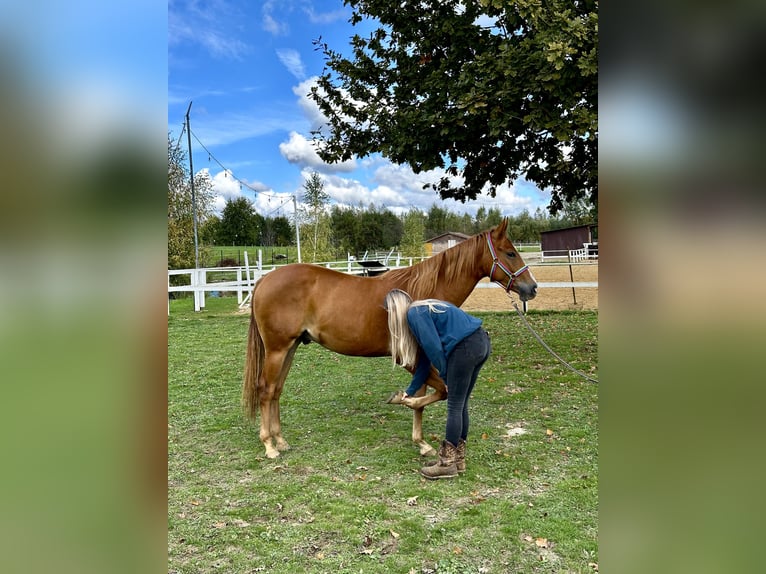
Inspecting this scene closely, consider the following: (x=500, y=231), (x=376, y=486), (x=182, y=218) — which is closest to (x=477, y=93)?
(x=500, y=231)

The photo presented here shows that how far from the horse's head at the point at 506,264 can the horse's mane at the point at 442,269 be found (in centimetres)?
13

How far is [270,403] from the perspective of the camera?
3.94 metres

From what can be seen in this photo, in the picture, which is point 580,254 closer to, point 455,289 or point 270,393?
point 455,289

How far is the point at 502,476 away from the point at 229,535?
6.41 ft

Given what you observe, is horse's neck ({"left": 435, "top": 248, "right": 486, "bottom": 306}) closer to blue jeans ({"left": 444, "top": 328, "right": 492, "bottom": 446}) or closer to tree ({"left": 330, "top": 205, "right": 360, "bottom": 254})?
blue jeans ({"left": 444, "top": 328, "right": 492, "bottom": 446})

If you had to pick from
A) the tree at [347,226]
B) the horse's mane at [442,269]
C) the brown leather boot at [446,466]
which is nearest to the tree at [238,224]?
the tree at [347,226]

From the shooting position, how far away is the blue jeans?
309 cm

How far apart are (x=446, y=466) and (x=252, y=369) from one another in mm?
1912

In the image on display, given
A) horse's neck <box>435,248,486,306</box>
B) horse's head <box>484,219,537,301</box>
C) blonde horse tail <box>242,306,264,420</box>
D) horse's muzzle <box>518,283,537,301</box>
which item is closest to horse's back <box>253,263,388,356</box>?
blonde horse tail <box>242,306,264,420</box>

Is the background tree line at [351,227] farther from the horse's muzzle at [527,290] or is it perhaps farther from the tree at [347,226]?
the horse's muzzle at [527,290]

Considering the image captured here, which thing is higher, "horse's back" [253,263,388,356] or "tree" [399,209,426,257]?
"tree" [399,209,426,257]

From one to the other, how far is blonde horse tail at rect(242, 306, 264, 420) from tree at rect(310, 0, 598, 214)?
3.10 m

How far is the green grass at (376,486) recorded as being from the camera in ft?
7.97
